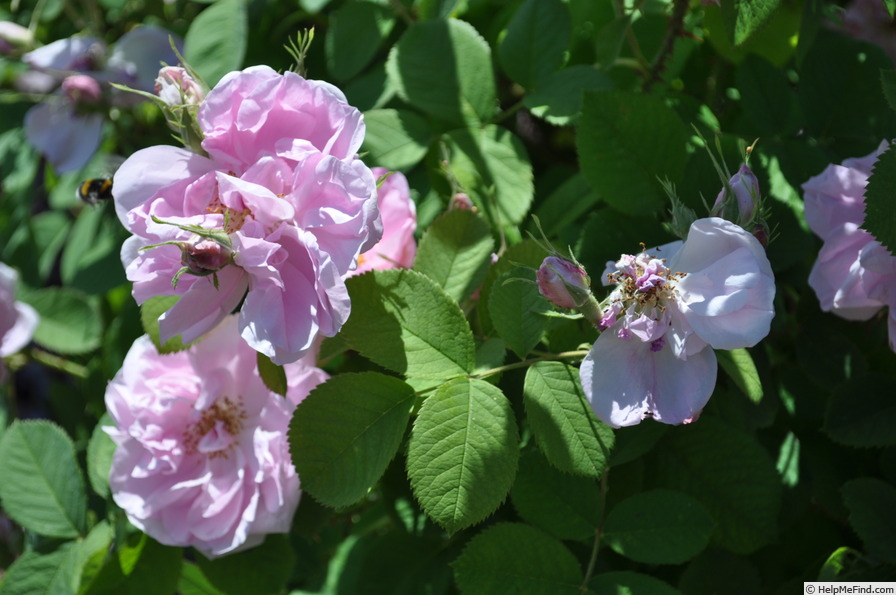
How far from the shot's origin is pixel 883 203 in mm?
826

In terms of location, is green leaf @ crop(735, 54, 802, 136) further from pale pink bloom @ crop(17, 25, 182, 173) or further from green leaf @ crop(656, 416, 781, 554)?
pale pink bloom @ crop(17, 25, 182, 173)

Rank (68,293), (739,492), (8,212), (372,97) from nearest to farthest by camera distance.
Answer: (739,492), (372,97), (68,293), (8,212)

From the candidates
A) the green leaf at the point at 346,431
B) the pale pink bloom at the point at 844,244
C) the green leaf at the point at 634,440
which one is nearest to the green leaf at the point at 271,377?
the green leaf at the point at 346,431

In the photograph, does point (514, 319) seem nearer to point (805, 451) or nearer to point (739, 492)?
point (739, 492)

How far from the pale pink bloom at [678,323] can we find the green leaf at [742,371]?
77mm

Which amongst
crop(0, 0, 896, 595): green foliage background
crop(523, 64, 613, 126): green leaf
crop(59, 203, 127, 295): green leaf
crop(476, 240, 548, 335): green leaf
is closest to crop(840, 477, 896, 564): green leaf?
crop(0, 0, 896, 595): green foliage background

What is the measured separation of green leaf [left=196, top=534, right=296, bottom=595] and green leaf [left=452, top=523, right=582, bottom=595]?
28 centimetres

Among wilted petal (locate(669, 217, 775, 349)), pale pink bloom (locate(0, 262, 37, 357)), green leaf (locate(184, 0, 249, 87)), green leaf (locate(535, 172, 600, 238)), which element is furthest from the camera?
pale pink bloom (locate(0, 262, 37, 357))

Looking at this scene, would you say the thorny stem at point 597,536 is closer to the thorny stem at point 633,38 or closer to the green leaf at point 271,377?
the green leaf at point 271,377

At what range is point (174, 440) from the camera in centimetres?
107

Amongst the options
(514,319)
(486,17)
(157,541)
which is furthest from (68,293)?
(514,319)

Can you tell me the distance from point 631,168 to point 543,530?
1.52 ft

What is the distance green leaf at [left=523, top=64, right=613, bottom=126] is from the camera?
3.70ft

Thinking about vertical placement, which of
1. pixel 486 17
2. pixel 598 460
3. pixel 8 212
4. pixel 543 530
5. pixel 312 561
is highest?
pixel 486 17
